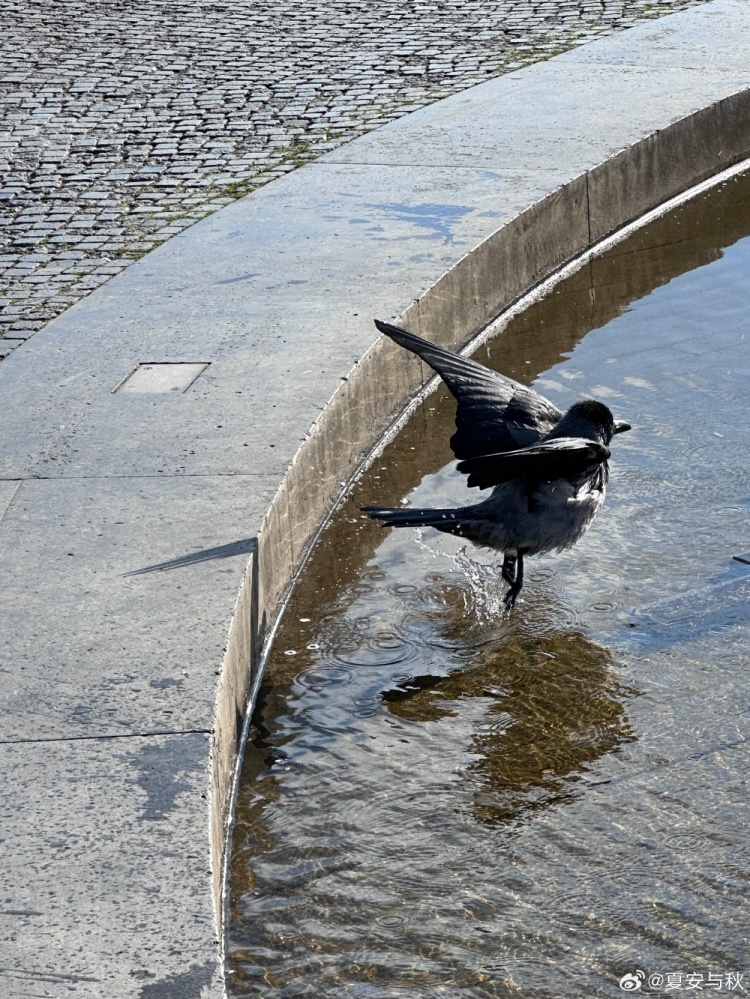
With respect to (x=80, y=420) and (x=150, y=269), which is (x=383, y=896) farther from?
(x=150, y=269)

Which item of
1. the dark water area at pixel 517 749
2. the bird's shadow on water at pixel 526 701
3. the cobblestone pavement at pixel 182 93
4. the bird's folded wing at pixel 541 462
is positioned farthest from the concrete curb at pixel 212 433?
the bird's folded wing at pixel 541 462

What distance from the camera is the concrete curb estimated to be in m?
3.34

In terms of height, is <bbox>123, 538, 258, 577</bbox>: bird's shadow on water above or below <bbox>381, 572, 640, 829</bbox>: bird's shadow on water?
above

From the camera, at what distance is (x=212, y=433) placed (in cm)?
540

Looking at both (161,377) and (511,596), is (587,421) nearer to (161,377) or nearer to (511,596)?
(511,596)

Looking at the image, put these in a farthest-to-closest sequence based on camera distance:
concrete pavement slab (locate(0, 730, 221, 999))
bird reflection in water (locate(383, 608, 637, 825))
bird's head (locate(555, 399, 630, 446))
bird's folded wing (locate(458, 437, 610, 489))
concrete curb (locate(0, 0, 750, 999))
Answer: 1. bird's head (locate(555, 399, 630, 446))
2. bird's folded wing (locate(458, 437, 610, 489))
3. bird reflection in water (locate(383, 608, 637, 825))
4. concrete curb (locate(0, 0, 750, 999))
5. concrete pavement slab (locate(0, 730, 221, 999))

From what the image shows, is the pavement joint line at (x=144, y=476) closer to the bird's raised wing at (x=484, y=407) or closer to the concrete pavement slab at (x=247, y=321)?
the concrete pavement slab at (x=247, y=321)

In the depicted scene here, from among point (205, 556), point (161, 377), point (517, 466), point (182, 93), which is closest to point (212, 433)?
point (161, 377)

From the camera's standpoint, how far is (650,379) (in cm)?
637

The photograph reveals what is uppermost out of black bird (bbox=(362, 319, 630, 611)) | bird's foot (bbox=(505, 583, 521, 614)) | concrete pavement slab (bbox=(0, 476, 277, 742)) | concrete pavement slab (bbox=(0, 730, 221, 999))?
black bird (bbox=(362, 319, 630, 611))

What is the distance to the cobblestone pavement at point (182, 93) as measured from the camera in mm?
7785

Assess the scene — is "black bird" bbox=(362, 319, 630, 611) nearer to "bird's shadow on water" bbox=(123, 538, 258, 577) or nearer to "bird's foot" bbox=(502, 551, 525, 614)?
"bird's foot" bbox=(502, 551, 525, 614)

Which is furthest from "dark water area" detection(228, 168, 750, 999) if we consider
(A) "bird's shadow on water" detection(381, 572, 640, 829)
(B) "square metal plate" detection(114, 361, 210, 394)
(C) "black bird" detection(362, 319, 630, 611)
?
(B) "square metal plate" detection(114, 361, 210, 394)

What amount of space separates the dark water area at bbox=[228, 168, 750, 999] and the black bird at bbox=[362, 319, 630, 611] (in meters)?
0.33
